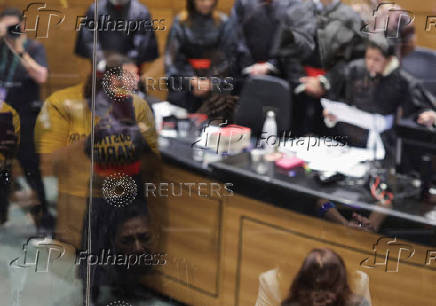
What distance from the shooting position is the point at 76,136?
1821 mm

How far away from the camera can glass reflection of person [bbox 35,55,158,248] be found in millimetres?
1800

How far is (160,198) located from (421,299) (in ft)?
2.75

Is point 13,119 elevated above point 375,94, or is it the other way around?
point 375,94

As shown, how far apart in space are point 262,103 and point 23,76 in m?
0.73

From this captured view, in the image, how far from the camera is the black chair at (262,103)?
1.79 metres

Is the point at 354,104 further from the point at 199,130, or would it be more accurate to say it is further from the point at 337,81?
the point at 199,130

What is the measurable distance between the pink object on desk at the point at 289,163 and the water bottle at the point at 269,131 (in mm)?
62

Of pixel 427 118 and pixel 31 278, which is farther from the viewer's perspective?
pixel 31 278

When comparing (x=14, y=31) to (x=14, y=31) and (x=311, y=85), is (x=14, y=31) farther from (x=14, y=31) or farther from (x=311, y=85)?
(x=311, y=85)

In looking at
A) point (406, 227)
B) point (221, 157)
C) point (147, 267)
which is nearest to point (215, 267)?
point (147, 267)

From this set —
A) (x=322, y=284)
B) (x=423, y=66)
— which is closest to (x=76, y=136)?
(x=322, y=284)

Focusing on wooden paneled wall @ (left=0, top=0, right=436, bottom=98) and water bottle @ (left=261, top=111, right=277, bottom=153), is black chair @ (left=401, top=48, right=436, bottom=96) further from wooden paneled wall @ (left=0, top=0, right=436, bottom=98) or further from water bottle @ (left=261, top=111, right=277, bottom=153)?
water bottle @ (left=261, top=111, right=277, bottom=153)

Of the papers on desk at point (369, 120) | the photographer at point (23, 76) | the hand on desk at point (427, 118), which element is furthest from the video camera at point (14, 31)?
the hand on desk at point (427, 118)

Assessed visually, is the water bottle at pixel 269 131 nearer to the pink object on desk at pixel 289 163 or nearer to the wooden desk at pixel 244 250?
the pink object on desk at pixel 289 163
